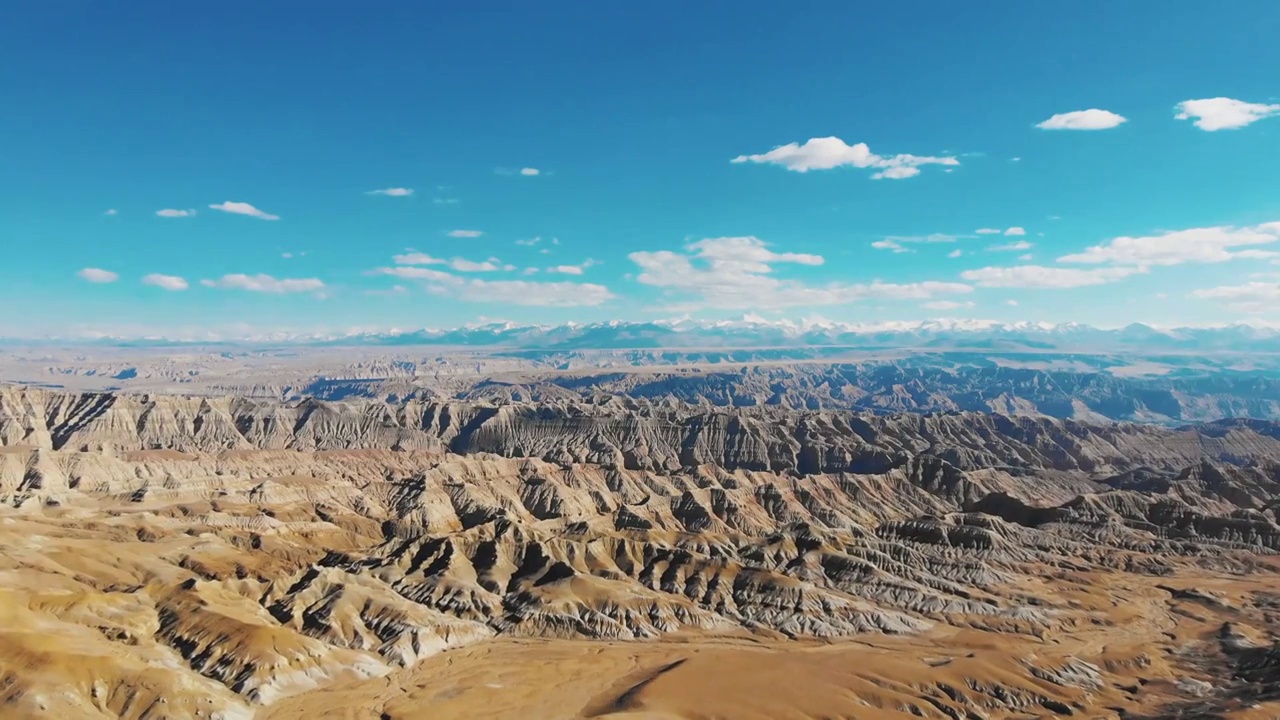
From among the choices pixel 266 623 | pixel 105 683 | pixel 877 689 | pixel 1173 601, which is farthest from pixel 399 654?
pixel 1173 601

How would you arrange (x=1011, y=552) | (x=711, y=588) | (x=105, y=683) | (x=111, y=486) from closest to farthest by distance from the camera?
(x=105, y=683)
(x=711, y=588)
(x=1011, y=552)
(x=111, y=486)

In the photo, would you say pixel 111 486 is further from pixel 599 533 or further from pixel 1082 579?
pixel 1082 579

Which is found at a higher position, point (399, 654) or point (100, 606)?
point (100, 606)

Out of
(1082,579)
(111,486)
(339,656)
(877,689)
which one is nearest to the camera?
(877,689)

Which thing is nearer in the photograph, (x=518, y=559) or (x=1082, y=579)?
(x=518, y=559)

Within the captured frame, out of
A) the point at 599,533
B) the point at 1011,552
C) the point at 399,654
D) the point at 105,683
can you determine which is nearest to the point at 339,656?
the point at 399,654

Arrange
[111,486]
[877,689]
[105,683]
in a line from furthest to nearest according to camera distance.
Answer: [111,486]
[877,689]
[105,683]

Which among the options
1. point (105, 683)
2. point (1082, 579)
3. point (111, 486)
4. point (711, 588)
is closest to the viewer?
point (105, 683)

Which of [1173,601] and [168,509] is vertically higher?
[168,509]

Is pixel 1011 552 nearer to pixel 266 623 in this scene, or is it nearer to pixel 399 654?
pixel 399 654
